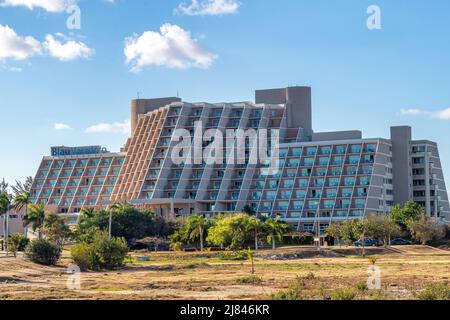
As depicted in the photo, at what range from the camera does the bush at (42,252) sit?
96188 mm

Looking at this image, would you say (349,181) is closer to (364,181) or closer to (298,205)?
(364,181)

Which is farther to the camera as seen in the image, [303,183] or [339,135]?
[339,135]

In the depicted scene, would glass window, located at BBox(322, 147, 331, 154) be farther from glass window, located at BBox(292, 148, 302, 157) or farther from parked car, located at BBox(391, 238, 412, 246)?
parked car, located at BBox(391, 238, 412, 246)

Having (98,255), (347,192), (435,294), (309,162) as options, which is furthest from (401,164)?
(435,294)

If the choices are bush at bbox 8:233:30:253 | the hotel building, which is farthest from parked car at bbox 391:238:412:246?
bush at bbox 8:233:30:253

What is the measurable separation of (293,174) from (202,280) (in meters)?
113

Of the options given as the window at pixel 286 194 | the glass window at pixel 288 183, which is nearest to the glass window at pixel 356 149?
the glass window at pixel 288 183

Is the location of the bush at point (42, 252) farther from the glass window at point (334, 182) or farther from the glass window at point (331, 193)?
the glass window at point (334, 182)

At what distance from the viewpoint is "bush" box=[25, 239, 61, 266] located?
9619 centimetres

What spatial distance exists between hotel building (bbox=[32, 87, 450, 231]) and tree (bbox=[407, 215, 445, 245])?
29958mm

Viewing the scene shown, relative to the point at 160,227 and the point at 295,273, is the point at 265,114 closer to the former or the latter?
the point at 160,227

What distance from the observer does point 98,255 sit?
9269cm

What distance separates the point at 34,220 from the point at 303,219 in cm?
5969

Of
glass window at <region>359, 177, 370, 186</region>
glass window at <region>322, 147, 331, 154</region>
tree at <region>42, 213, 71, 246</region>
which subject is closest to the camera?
tree at <region>42, 213, 71, 246</region>
